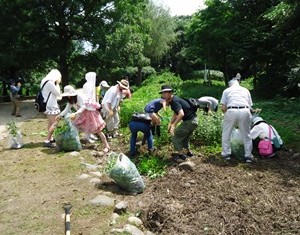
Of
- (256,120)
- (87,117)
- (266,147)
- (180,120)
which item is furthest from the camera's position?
(87,117)

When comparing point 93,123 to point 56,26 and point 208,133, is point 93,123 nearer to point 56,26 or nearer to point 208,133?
point 208,133

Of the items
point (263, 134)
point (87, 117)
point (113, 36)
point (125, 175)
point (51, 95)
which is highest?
point (113, 36)

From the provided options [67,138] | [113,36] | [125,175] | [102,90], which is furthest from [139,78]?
[125,175]

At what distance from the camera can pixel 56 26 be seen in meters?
18.0

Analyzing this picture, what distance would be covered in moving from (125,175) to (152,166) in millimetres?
1366

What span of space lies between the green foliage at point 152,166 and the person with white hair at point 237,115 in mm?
1397

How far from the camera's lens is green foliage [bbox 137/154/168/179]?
6650mm

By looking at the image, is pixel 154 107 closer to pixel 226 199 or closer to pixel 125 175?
pixel 125 175

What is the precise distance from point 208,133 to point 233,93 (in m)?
1.48

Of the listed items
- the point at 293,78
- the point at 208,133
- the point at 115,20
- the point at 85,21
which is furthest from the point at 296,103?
the point at 85,21

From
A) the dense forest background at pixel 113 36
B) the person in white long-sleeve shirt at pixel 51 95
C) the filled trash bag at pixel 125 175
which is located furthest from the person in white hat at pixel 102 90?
the dense forest background at pixel 113 36

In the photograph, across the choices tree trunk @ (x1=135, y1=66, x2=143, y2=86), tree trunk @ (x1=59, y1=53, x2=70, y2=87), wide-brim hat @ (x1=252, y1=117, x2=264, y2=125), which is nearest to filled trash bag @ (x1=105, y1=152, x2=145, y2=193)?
wide-brim hat @ (x1=252, y1=117, x2=264, y2=125)

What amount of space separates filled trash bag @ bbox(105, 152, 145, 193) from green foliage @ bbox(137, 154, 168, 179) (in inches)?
31.2

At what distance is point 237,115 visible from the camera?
702cm
